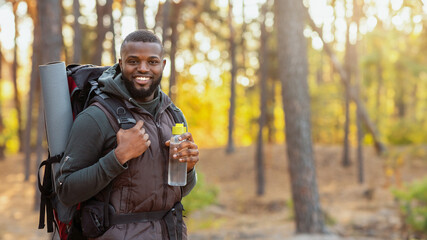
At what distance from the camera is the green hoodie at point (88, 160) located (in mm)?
2648

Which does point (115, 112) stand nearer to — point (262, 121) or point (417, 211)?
point (417, 211)

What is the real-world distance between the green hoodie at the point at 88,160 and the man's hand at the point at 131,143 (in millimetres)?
41

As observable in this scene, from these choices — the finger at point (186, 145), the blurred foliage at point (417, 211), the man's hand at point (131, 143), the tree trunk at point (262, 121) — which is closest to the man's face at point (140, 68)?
the man's hand at point (131, 143)

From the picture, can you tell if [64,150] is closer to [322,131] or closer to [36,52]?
[36,52]

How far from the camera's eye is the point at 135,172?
2.78 m

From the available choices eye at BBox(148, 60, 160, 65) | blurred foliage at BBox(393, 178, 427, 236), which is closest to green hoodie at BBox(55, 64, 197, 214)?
eye at BBox(148, 60, 160, 65)

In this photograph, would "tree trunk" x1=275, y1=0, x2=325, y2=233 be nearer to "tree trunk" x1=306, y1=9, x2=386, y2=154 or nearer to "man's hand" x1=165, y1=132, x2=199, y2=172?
"tree trunk" x1=306, y1=9, x2=386, y2=154

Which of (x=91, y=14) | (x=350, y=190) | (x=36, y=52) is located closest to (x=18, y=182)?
(x=36, y=52)

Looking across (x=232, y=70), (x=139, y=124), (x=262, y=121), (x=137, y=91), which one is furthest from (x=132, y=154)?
(x=232, y=70)

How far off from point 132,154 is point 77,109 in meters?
0.53

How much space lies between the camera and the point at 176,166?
288cm

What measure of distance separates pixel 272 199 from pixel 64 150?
17.1 m

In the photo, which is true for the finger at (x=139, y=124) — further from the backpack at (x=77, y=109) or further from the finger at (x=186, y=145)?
the finger at (x=186, y=145)

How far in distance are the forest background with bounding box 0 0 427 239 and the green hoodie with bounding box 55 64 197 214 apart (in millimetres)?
9702
